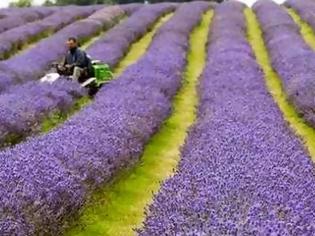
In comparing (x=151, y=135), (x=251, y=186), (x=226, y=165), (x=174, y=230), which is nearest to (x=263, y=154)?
(x=226, y=165)

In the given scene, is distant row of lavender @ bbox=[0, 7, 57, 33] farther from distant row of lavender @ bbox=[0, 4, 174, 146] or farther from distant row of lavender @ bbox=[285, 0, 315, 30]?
distant row of lavender @ bbox=[285, 0, 315, 30]

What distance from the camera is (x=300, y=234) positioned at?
4449 mm

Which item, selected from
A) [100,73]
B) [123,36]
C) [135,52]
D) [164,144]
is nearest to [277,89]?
[100,73]

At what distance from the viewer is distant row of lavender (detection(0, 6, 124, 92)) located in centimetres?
1608

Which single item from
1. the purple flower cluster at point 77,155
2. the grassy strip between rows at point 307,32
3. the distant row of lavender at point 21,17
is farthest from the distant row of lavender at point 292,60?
the distant row of lavender at point 21,17

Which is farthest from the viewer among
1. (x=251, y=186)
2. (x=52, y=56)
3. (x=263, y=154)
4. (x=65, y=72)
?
(x=52, y=56)

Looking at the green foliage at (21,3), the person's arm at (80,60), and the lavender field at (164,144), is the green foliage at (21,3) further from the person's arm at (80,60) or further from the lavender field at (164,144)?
the person's arm at (80,60)

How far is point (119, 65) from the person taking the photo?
65.8 ft

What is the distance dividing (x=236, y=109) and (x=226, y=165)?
402cm

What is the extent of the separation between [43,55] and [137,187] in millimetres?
11191

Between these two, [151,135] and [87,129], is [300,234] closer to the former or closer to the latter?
[87,129]

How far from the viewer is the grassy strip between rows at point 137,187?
24.8 ft

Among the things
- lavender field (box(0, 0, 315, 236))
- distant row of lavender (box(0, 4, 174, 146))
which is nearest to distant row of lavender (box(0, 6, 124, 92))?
lavender field (box(0, 0, 315, 236))

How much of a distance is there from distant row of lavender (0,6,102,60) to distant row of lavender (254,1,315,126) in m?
7.81
